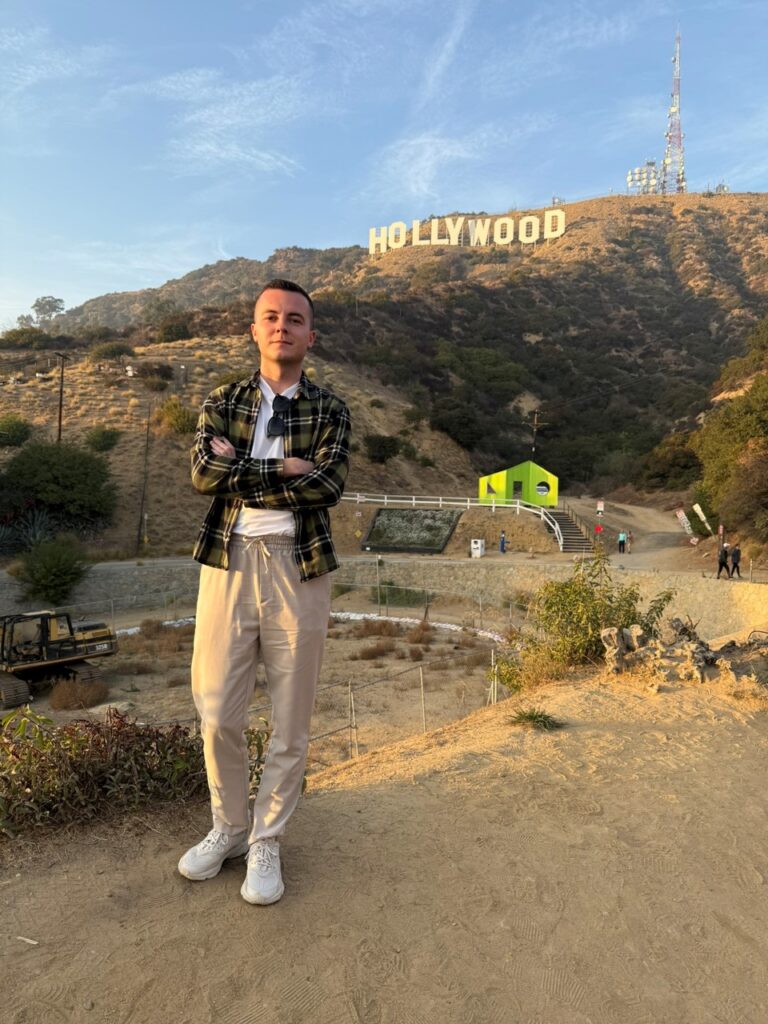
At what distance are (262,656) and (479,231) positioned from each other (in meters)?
122

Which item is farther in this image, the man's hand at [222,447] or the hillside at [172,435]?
the hillside at [172,435]

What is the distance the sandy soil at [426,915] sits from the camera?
2.42 m

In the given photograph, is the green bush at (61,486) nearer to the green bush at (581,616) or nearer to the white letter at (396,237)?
the green bush at (581,616)

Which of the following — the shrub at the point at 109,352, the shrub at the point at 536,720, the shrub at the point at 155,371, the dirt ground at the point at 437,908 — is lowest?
the shrub at the point at 536,720

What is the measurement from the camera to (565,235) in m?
106

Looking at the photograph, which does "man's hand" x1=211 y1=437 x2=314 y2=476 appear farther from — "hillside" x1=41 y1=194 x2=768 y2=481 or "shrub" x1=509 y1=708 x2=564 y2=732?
"hillside" x1=41 y1=194 x2=768 y2=481

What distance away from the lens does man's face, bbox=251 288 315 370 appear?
2.85 metres

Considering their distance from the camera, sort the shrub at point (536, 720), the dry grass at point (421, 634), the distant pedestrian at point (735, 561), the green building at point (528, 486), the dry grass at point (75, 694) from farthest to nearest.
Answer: the green building at point (528, 486) < the distant pedestrian at point (735, 561) < the dry grass at point (421, 634) < the dry grass at point (75, 694) < the shrub at point (536, 720)

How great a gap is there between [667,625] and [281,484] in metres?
7.50

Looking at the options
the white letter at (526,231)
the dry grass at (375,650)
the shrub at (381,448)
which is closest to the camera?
the dry grass at (375,650)

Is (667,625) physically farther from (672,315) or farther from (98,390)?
(672,315)

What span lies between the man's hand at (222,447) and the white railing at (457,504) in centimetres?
2606

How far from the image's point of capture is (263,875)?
9.39 feet

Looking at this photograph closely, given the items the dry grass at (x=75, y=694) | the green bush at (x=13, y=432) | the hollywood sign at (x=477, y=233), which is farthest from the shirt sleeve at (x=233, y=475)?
the hollywood sign at (x=477, y=233)
